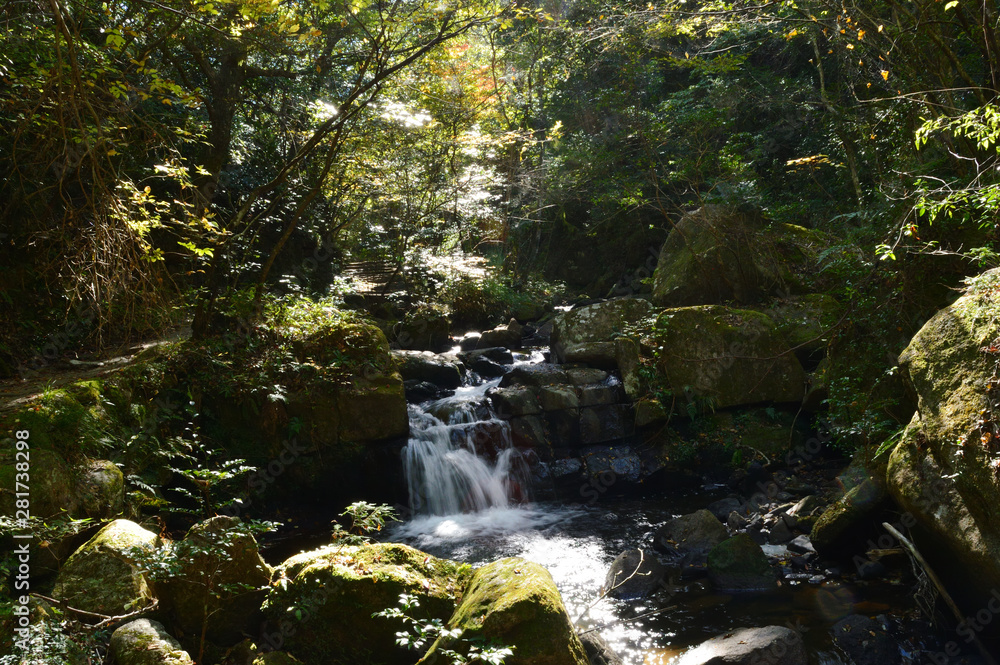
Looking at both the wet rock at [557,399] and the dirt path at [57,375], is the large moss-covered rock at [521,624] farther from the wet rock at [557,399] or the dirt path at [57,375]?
the wet rock at [557,399]

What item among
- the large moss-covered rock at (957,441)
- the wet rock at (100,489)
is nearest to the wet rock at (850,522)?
the large moss-covered rock at (957,441)

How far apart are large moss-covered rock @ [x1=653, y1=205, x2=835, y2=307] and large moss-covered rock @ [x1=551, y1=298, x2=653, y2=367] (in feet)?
3.33

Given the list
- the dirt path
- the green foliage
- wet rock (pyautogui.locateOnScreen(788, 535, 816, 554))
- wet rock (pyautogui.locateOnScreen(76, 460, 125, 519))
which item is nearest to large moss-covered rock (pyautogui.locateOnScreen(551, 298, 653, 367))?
wet rock (pyautogui.locateOnScreen(788, 535, 816, 554))

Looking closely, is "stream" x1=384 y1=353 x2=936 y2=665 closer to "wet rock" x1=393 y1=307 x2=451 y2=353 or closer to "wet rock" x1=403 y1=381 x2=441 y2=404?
"wet rock" x1=403 y1=381 x2=441 y2=404

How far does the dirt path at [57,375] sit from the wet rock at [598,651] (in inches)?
208

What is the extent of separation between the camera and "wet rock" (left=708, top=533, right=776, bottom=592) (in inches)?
218

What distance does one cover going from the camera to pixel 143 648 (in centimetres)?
340

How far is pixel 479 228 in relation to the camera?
61.6 ft

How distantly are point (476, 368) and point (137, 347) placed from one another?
18.8 ft

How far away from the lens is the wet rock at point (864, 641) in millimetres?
4316

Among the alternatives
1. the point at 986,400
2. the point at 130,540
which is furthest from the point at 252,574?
the point at 986,400

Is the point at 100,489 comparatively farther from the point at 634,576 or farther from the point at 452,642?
the point at 634,576

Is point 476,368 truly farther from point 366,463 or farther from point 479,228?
point 479,228

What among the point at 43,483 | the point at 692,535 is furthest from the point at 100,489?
the point at 692,535
